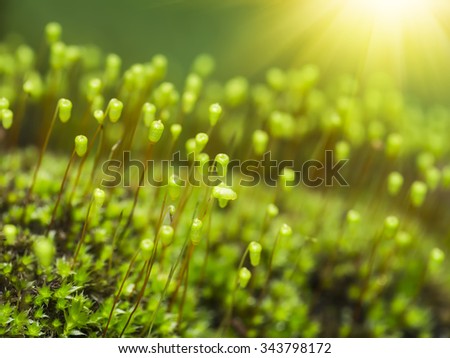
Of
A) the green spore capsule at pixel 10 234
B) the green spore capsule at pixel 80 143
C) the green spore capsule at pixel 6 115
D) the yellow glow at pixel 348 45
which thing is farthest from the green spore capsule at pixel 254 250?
the yellow glow at pixel 348 45

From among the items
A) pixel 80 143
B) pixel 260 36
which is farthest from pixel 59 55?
pixel 260 36

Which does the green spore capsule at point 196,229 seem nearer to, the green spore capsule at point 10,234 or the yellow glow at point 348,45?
the green spore capsule at point 10,234

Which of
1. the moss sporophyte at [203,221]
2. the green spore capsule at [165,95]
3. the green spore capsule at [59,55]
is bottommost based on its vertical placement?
the moss sporophyte at [203,221]

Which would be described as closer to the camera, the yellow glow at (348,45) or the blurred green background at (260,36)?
the blurred green background at (260,36)

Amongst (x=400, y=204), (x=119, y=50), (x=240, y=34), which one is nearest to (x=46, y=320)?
(x=400, y=204)

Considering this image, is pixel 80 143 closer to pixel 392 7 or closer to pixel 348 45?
pixel 392 7

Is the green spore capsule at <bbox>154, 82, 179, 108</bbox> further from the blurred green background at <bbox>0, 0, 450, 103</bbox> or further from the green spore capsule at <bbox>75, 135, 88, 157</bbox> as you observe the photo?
the blurred green background at <bbox>0, 0, 450, 103</bbox>

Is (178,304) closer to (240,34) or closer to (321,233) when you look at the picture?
(321,233)

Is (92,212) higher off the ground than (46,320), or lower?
higher
